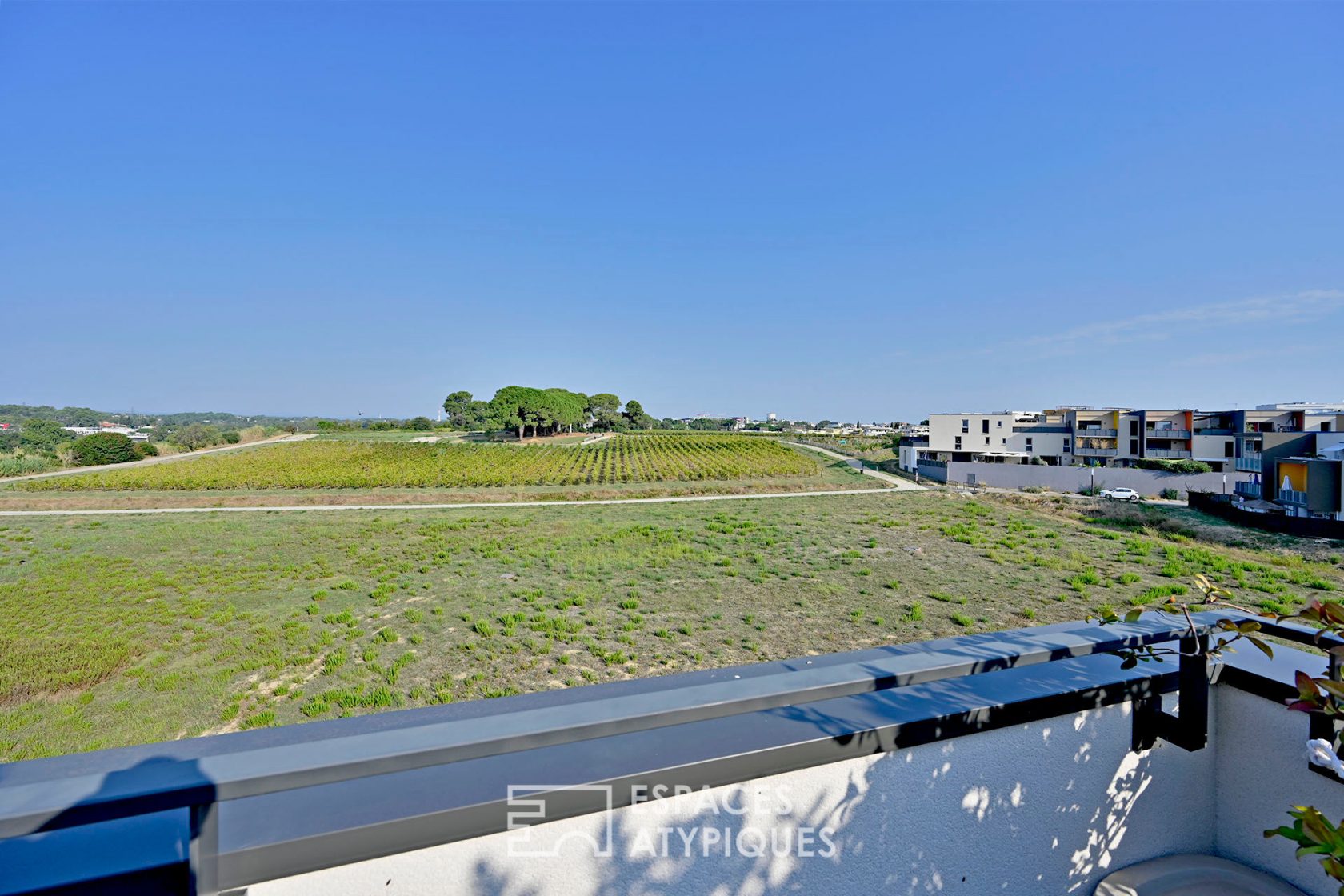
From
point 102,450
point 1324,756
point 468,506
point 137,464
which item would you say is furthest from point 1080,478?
point 102,450

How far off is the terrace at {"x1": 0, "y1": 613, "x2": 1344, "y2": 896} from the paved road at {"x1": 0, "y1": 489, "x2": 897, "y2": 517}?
17075mm

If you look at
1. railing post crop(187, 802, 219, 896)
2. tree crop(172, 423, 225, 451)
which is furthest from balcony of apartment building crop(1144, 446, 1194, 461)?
tree crop(172, 423, 225, 451)

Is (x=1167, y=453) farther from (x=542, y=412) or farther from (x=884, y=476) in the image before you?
(x=542, y=412)

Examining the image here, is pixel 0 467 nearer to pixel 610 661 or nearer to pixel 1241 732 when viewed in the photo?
pixel 610 661

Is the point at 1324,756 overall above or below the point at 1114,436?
below

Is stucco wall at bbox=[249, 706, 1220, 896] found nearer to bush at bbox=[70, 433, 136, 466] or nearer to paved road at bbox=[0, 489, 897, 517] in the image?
paved road at bbox=[0, 489, 897, 517]

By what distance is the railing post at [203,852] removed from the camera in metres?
0.53

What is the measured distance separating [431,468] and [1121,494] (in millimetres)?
31666

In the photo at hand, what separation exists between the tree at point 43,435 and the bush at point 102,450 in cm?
57

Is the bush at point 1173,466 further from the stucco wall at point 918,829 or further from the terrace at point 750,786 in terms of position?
the stucco wall at point 918,829

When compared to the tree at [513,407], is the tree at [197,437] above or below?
below

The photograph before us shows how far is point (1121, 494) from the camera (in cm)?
2061

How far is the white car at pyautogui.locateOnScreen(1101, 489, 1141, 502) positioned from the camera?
1981 cm

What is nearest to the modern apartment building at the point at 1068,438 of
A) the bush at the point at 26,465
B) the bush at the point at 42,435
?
the bush at the point at 42,435
